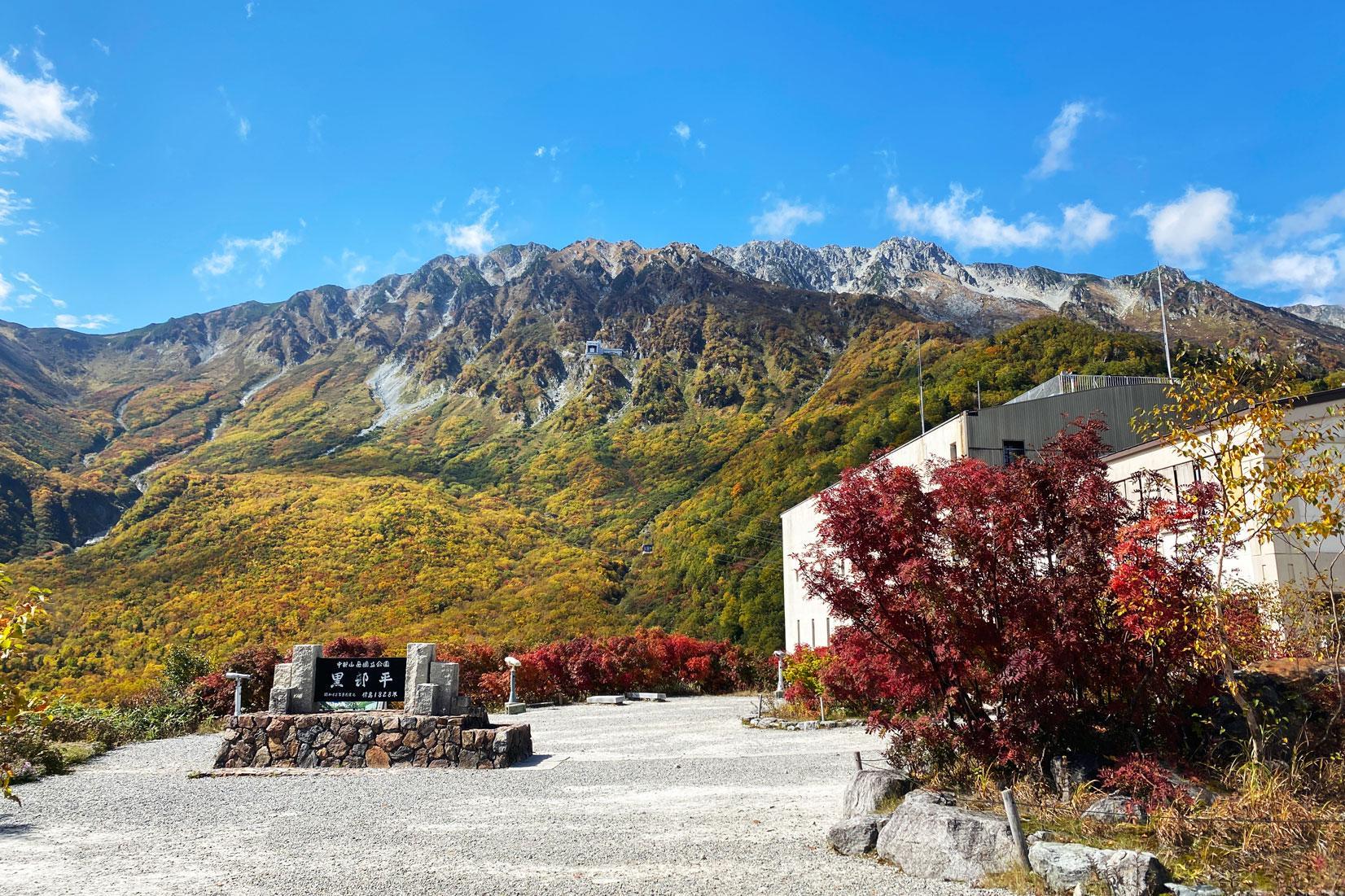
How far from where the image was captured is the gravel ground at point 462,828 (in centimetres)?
707

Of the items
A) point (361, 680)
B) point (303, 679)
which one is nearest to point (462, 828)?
point (361, 680)

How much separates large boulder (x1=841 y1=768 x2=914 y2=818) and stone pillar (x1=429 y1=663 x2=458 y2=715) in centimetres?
843

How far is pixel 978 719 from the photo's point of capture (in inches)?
360

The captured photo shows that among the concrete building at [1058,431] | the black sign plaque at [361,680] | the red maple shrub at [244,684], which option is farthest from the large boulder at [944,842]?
the red maple shrub at [244,684]

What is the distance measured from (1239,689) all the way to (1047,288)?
16222cm

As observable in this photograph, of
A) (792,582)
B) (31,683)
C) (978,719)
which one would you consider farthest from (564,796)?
(31,683)

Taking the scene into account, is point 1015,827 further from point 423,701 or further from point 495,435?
point 495,435

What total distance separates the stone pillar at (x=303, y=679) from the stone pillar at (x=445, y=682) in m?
2.15

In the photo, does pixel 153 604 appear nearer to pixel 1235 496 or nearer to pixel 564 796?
pixel 564 796

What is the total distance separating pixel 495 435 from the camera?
9431 cm

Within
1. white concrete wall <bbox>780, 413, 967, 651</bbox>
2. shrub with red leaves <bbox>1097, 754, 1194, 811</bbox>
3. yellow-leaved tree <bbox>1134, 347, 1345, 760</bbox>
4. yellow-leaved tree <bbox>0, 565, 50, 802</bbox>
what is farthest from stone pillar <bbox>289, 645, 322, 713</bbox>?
yellow-leaved tree <bbox>1134, 347, 1345, 760</bbox>

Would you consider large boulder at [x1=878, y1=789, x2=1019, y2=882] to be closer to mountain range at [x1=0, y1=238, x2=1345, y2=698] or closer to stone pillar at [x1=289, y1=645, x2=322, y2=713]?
stone pillar at [x1=289, y1=645, x2=322, y2=713]

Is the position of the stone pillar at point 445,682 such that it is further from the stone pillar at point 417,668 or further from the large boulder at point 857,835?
the large boulder at point 857,835

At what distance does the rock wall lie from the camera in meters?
14.1
